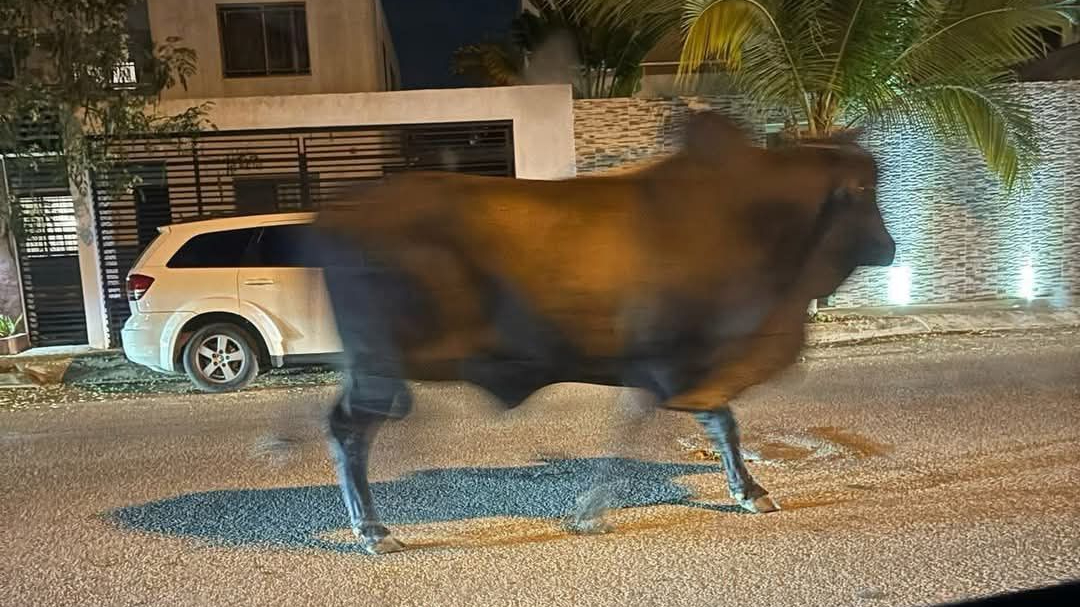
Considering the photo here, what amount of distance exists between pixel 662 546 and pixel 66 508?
327 centimetres

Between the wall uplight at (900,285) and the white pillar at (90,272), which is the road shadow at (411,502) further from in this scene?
the wall uplight at (900,285)

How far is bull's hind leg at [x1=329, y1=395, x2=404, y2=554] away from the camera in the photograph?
3.93 meters

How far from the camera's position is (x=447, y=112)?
10.6 m

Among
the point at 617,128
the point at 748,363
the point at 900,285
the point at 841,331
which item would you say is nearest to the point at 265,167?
the point at 617,128

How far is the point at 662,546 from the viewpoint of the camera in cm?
Answer: 393

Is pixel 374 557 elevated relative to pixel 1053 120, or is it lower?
lower

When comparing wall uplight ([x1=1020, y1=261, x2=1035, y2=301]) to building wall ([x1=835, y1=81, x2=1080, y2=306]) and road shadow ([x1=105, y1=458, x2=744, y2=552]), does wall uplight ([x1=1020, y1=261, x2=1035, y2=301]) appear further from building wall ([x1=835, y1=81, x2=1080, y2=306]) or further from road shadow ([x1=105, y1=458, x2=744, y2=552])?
road shadow ([x1=105, y1=458, x2=744, y2=552])

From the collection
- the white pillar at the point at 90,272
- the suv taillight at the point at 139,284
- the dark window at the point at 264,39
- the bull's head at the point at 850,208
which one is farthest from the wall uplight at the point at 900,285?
the white pillar at the point at 90,272

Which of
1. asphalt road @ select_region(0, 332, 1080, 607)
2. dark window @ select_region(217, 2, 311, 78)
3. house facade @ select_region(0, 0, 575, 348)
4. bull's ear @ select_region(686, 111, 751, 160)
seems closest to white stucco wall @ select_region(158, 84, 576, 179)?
house facade @ select_region(0, 0, 575, 348)

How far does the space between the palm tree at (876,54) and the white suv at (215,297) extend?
373 centimetres

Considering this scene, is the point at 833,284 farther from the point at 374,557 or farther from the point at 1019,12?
the point at 1019,12

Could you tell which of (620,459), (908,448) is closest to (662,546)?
(620,459)

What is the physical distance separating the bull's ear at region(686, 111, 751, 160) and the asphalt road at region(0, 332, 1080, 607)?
4.83 feet

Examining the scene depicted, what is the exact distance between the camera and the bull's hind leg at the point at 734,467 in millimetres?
4277
